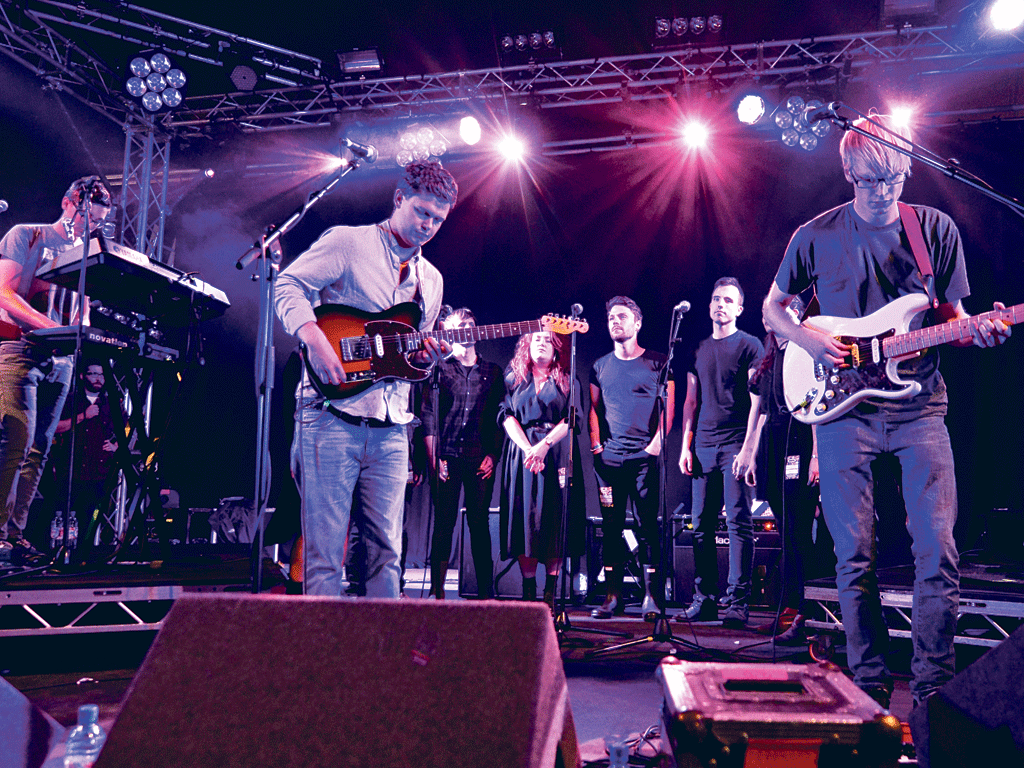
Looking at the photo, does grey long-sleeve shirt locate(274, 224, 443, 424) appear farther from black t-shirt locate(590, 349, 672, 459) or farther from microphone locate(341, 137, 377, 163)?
black t-shirt locate(590, 349, 672, 459)

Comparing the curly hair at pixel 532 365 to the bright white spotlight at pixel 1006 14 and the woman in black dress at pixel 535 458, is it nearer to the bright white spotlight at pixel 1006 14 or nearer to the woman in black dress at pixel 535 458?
the woman in black dress at pixel 535 458

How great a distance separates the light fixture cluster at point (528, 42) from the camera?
7168mm

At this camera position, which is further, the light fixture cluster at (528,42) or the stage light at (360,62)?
the stage light at (360,62)

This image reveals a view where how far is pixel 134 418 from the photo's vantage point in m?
4.32

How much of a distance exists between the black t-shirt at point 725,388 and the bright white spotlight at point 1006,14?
376cm

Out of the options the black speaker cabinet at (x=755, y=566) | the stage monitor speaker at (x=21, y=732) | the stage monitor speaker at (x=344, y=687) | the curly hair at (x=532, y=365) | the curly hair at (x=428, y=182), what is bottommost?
the black speaker cabinet at (x=755, y=566)

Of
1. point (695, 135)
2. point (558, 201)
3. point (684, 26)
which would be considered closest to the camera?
point (684, 26)

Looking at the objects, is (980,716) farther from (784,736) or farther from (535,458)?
(535,458)

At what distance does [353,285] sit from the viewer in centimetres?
326

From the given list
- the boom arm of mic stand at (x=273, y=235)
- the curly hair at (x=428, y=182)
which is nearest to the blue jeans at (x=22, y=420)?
the boom arm of mic stand at (x=273, y=235)

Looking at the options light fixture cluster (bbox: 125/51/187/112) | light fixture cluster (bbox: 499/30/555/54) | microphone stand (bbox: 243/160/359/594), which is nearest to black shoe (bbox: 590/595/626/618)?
microphone stand (bbox: 243/160/359/594)

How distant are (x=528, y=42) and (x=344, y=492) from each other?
5.86 metres

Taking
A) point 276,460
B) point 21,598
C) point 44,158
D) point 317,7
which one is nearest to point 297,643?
point 21,598

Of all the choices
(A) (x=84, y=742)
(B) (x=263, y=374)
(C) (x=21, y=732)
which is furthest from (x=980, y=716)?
(B) (x=263, y=374)
